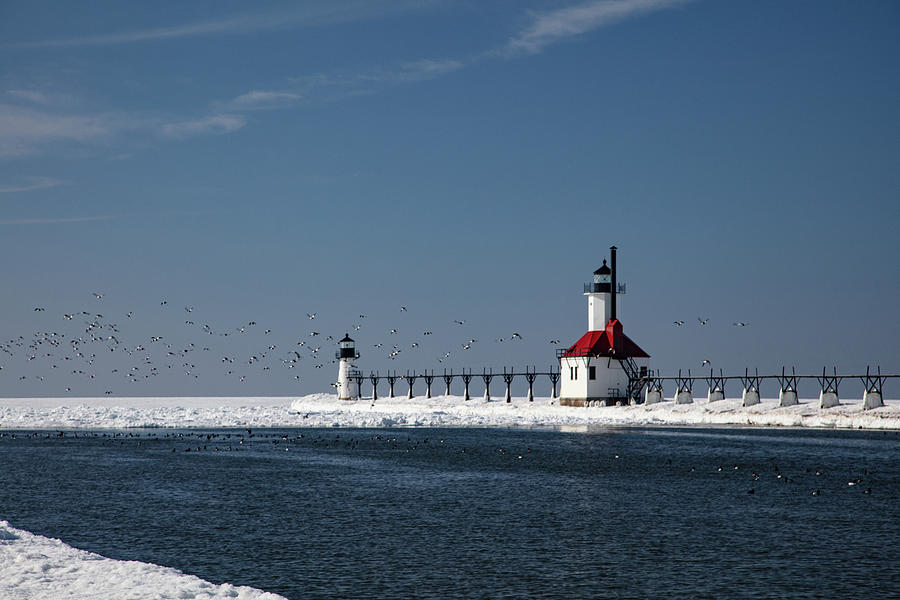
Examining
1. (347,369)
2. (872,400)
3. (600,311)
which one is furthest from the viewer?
(347,369)

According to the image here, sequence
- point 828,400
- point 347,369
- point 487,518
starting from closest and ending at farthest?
point 487,518
point 828,400
point 347,369

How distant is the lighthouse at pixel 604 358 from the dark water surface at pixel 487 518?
1423 inches

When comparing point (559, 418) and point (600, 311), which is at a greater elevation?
point (600, 311)

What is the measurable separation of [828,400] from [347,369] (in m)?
65.4

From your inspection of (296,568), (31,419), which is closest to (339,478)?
(296,568)

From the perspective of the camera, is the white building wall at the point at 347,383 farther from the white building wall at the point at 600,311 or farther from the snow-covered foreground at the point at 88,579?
the snow-covered foreground at the point at 88,579

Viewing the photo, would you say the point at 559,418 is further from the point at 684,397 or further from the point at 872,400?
the point at 872,400

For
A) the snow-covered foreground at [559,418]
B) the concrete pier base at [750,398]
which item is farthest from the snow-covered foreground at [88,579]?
the concrete pier base at [750,398]

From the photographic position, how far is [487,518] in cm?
2305

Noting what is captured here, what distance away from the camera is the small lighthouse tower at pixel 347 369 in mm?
119250

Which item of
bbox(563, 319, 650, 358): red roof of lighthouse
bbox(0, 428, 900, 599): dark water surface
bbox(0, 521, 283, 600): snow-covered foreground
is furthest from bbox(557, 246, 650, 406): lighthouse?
bbox(0, 521, 283, 600): snow-covered foreground

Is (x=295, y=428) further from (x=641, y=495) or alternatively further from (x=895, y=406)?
(x=641, y=495)

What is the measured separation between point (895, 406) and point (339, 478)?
4617 centimetres

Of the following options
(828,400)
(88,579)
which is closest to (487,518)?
(88,579)
